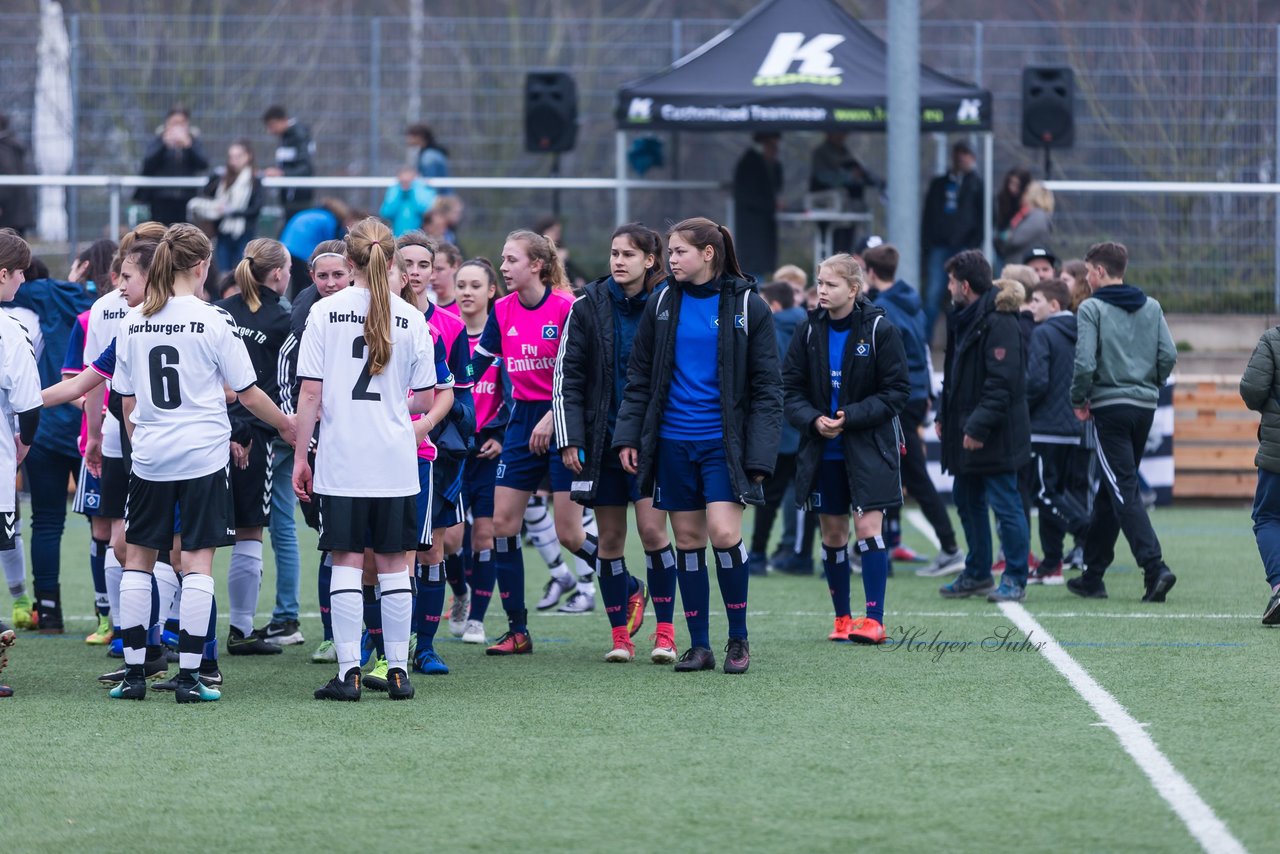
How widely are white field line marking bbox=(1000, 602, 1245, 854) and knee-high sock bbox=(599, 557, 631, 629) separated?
6.16 feet

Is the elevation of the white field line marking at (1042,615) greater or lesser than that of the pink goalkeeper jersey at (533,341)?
lesser

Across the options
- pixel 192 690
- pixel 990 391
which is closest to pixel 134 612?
pixel 192 690

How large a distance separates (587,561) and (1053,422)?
129 inches

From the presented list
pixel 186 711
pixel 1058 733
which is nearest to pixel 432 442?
pixel 186 711

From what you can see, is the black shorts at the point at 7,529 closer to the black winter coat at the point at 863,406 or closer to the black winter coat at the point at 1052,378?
the black winter coat at the point at 863,406

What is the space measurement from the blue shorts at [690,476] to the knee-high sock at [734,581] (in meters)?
0.22

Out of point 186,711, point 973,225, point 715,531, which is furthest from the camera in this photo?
point 973,225

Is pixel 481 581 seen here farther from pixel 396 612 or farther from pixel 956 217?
pixel 956 217

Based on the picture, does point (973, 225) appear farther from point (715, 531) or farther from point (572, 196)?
point (715, 531)

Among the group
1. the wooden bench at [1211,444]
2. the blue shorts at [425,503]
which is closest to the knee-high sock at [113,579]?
the blue shorts at [425,503]

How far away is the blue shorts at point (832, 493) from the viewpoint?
815 centimetres

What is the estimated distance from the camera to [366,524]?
6578 millimetres

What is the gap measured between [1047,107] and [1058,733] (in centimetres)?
1076

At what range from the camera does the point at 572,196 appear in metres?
16.6
